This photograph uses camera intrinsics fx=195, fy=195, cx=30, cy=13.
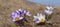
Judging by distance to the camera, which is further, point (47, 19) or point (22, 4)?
point (22, 4)

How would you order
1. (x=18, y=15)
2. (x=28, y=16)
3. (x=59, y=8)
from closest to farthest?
(x=18, y=15)
(x=28, y=16)
(x=59, y=8)

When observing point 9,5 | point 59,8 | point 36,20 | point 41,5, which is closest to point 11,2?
point 9,5

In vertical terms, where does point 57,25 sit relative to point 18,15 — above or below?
below

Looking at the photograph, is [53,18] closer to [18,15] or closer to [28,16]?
[28,16]

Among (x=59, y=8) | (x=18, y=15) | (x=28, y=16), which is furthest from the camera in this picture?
(x=59, y=8)

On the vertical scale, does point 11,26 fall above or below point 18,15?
below

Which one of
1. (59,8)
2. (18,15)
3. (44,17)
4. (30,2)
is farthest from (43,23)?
(30,2)

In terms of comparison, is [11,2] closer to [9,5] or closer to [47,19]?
[9,5]
